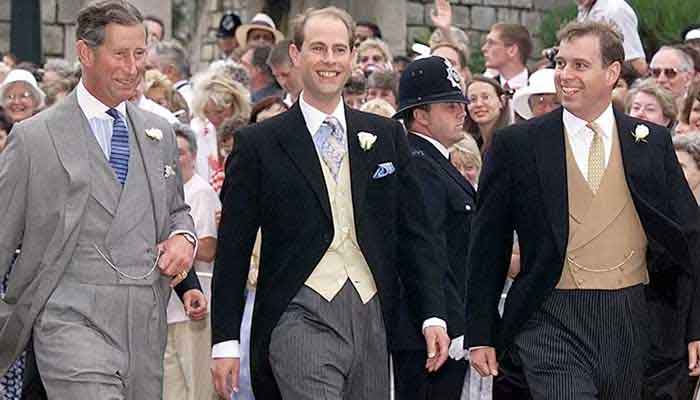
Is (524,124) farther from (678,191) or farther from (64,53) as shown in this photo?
(64,53)

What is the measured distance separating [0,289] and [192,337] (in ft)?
5.91

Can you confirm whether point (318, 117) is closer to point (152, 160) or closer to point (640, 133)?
point (152, 160)

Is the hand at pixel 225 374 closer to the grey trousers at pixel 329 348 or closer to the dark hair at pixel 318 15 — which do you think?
the grey trousers at pixel 329 348

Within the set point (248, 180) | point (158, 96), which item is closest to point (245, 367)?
point (248, 180)

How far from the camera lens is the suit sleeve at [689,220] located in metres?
7.24

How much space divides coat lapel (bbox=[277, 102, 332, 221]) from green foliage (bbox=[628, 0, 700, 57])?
9.41m

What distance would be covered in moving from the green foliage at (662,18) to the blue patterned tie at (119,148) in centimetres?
977

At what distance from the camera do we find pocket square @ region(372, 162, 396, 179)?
728 centimetres

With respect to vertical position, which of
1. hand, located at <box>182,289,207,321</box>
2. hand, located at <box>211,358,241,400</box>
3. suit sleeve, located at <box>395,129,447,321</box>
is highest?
suit sleeve, located at <box>395,129,447,321</box>

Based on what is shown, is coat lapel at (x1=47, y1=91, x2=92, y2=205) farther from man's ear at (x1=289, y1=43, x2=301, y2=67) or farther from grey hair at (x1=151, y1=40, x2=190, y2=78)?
grey hair at (x1=151, y1=40, x2=190, y2=78)

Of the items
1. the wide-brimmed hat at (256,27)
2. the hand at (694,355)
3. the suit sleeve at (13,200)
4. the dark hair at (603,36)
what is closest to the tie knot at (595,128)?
the dark hair at (603,36)

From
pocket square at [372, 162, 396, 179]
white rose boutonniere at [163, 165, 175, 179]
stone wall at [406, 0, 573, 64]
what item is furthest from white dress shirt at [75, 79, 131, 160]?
stone wall at [406, 0, 573, 64]

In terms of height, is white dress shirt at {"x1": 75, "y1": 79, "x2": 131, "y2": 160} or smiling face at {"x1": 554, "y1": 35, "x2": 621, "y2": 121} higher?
smiling face at {"x1": 554, "y1": 35, "x2": 621, "y2": 121}

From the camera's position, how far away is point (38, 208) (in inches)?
274
